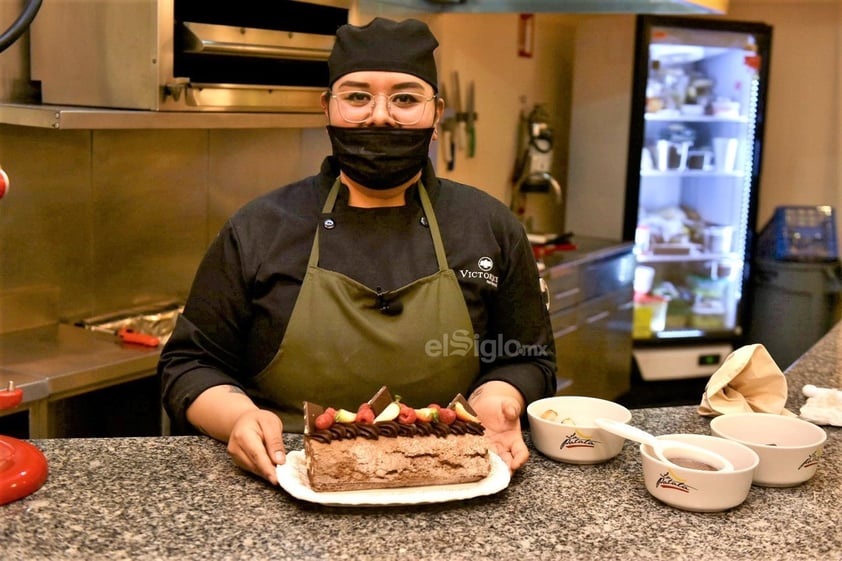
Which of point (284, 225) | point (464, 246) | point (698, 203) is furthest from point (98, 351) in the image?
point (698, 203)

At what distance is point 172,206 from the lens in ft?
11.2

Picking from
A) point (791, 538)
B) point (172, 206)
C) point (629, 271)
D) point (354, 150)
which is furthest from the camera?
point (629, 271)

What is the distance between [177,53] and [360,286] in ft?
4.18

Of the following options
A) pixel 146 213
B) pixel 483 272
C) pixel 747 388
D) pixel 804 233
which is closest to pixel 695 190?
pixel 804 233

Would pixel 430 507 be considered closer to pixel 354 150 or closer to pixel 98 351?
pixel 354 150

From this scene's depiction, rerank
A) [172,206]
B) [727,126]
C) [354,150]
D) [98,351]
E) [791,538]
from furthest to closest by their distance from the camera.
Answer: [727,126] < [172,206] < [98,351] < [354,150] < [791,538]

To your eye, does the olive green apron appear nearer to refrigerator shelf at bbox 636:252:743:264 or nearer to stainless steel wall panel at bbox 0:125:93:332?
stainless steel wall panel at bbox 0:125:93:332

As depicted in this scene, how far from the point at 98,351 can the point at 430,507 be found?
162 cm

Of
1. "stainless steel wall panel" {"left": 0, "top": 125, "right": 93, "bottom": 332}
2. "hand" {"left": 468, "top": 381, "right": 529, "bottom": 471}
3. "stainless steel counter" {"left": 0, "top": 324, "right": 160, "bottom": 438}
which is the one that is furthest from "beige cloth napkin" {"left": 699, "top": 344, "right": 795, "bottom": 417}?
"stainless steel wall panel" {"left": 0, "top": 125, "right": 93, "bottom": 332}

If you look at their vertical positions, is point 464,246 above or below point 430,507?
above

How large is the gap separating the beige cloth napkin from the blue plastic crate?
3.69 m

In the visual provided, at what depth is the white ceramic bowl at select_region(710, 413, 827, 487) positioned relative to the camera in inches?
61.7

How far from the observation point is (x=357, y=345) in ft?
6.13

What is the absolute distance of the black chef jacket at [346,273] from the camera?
6.10 ft
